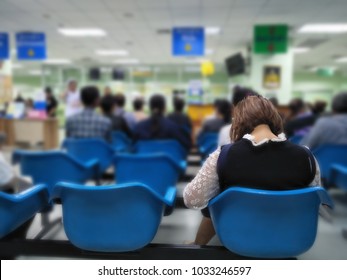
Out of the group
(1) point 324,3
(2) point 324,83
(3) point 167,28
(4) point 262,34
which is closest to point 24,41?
(3) point 167,28

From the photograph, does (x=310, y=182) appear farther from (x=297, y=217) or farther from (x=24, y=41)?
(x=24, y=41)

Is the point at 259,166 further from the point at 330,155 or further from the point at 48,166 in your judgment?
the point at 330,155

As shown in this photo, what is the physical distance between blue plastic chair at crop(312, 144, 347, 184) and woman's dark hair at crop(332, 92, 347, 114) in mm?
338

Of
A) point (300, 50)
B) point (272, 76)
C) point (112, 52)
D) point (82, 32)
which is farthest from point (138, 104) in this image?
point (300, 50)

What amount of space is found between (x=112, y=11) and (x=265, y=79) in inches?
148

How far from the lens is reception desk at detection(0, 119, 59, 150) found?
6730 millimetres

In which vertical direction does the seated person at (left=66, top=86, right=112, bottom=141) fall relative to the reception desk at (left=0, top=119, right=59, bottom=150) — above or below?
above

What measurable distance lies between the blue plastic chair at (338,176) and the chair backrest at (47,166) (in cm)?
191

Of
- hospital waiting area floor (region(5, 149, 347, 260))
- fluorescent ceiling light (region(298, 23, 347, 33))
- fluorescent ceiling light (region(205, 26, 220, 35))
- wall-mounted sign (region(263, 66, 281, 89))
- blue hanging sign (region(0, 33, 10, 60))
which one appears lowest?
hospital waiting area floor (region(5, 149, 347, 260))

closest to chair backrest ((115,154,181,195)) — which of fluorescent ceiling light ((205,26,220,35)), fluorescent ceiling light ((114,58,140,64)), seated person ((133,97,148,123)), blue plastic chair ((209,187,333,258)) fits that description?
blue plastic chair ((209,187,333,258))

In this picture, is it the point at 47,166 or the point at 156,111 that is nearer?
the point at 47,166

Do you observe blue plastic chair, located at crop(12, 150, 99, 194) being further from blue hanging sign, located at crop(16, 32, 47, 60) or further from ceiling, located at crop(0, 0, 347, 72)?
blue hanging sign, located at crop(16, 32, 47, 60)

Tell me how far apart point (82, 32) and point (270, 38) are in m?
4.13

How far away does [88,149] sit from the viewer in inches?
110
